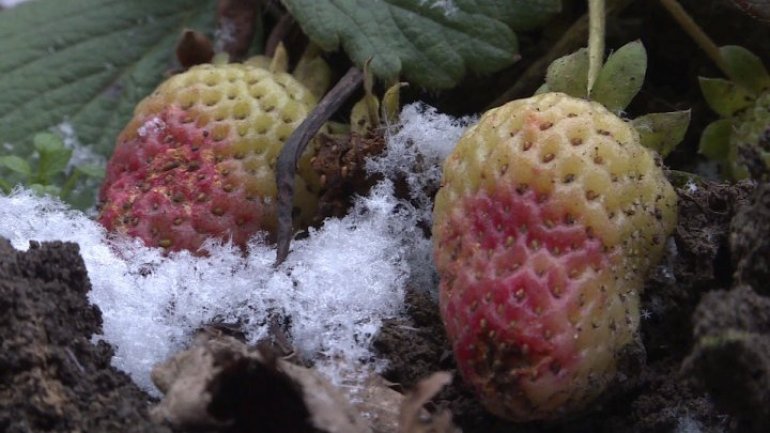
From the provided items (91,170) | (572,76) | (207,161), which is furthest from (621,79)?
(91,170)

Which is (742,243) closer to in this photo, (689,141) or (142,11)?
(689,141)

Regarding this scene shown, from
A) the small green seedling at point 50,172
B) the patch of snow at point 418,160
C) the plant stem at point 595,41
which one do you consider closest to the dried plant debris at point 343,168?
the patch of snow at point 418,160

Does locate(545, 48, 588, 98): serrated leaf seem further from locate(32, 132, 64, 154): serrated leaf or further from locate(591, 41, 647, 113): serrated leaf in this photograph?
locate(32, 132, 64, 154): serrated leaf

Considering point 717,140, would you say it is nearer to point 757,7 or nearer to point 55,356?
point 757,7

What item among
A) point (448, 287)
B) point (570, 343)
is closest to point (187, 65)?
point (448, 287)

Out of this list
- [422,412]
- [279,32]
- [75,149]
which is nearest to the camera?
[422,412]

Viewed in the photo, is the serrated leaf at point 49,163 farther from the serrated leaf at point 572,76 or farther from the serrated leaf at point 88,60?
the serrated leaf at point 572,76

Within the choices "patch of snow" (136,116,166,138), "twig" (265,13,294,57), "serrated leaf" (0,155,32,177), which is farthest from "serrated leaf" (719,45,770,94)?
"serrated leaf" (0,155,32,177)
